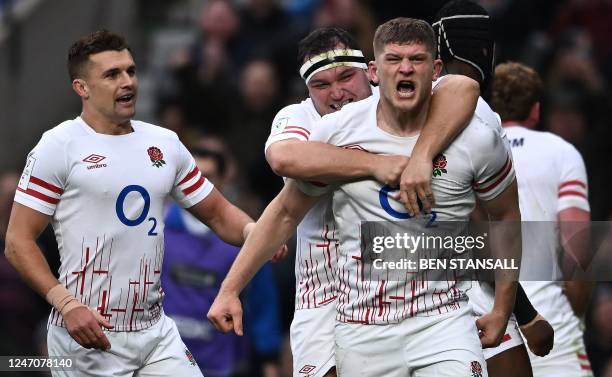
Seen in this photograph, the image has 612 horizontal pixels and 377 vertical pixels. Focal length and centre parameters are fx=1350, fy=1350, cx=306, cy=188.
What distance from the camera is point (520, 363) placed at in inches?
281

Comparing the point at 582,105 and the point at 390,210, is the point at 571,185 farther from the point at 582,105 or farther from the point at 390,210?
the point at 582,105

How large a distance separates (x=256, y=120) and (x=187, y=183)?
237 inches

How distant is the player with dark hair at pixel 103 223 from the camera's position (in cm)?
689

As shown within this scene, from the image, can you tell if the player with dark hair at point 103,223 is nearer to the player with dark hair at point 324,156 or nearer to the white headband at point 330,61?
the player with dark hair at point 324,156

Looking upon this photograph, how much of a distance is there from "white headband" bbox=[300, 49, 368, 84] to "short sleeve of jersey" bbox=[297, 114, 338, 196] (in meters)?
0.73

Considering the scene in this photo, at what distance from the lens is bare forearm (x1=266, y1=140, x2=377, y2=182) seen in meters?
6.32

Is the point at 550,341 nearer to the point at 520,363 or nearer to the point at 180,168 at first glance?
the point at 520,363

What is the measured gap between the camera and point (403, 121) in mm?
6391

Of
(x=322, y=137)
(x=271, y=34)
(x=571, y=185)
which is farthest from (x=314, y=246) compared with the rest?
(x=271, y=34)

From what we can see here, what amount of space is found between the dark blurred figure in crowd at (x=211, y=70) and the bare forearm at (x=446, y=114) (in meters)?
7.03

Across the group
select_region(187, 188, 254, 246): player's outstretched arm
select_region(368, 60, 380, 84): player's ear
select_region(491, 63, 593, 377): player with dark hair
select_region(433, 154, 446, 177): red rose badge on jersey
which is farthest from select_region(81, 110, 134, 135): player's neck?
select_region(491, 63, 593, 377): player with dark hair

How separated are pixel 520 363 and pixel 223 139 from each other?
6615 millimetres

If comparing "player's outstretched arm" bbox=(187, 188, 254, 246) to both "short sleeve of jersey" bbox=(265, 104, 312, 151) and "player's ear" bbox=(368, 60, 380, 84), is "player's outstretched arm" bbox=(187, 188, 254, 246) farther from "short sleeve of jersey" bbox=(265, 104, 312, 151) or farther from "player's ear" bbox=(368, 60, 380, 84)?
"player's ear" bbox=(368, 60, 380, 84)

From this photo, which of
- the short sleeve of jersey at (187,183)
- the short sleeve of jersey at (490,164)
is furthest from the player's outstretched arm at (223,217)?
the short sleeve of jersey at (490,164)
